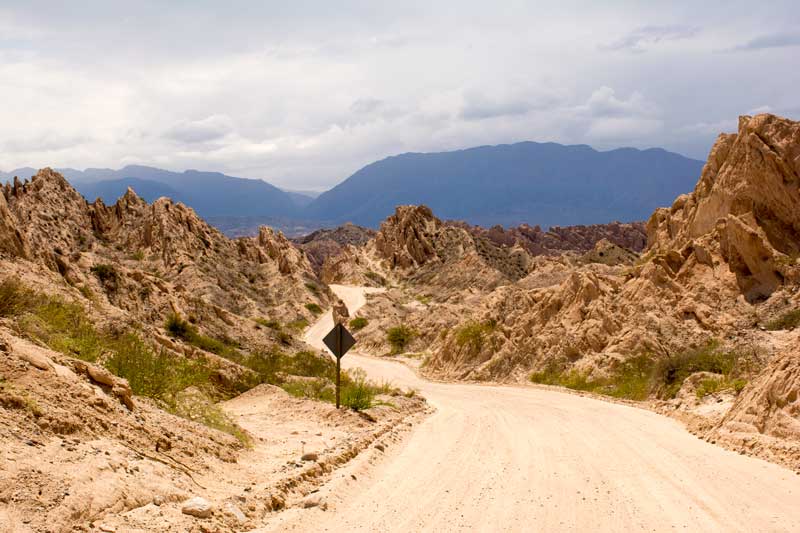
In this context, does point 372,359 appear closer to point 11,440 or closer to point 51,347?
point 51,347

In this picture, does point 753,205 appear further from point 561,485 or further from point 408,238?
point 408,238

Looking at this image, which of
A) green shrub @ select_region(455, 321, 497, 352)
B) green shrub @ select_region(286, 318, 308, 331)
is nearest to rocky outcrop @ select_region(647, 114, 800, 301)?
green shrub @ select_region(455, 321, 497, 352)

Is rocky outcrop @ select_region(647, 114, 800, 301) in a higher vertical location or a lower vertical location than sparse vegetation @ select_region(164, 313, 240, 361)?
higher

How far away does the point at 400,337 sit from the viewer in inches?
2330

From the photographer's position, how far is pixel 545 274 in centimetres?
7350

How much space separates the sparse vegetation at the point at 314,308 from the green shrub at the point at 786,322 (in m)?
61.4

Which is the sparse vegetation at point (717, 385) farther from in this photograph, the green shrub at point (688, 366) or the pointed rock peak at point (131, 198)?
the pointed rock peak at point (131, 198)

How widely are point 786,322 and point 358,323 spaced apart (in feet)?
178

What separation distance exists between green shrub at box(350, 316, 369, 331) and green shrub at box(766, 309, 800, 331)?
52.2 m

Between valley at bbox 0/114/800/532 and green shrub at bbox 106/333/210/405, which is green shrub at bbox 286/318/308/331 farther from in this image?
green shrub at bbox 106/333/210/405

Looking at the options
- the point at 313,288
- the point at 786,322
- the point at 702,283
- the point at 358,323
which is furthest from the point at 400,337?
the point at 786,322

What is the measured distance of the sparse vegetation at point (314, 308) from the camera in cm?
7988

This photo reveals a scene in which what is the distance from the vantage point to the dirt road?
8.13m

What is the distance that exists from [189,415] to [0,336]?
3782mm
